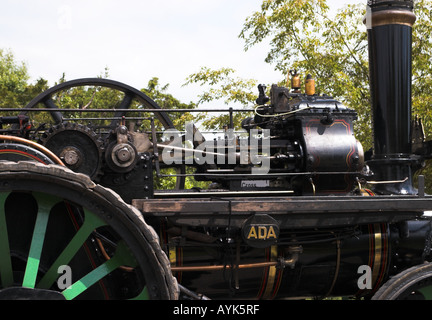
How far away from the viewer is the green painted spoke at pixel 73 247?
3.74 m

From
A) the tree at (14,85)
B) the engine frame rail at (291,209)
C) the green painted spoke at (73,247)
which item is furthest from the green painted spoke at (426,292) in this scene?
the tree at (14,85)

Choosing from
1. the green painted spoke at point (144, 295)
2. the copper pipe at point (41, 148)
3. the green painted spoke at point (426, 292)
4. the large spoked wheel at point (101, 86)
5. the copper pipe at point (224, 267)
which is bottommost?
the green painted spoke at point (426, 292)

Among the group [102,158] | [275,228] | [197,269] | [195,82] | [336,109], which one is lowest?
[197,269]

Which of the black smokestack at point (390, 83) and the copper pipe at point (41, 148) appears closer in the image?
the copper pipe at point (41, 148)

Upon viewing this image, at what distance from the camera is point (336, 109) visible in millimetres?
5254

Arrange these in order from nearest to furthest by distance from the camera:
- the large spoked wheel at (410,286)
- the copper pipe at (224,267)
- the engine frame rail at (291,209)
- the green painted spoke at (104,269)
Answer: the green painted spoke at (104,269), the engine frame rail at (291,209), the copper pipe at (224,267), the large spoked wheel at (410,286)

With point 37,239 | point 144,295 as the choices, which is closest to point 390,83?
point 144,295

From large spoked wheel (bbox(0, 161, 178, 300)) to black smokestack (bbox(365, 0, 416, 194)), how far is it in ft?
9.76

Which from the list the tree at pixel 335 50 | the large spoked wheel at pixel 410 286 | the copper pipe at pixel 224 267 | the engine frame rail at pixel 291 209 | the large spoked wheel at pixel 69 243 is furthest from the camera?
the tree at pixel 335 50

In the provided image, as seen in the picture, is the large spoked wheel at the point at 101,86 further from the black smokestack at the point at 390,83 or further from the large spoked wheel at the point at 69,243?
the black smokestack at the point at 390,83
